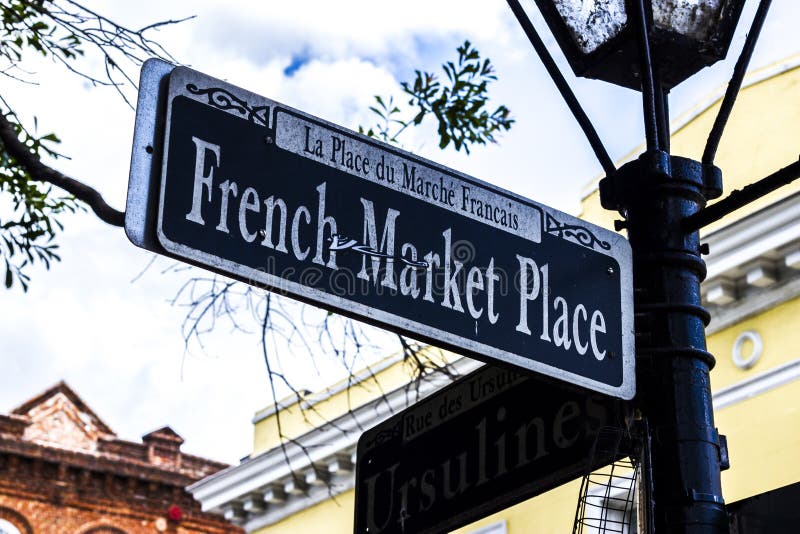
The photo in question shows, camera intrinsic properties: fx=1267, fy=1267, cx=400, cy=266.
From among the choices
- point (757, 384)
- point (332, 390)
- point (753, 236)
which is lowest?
point (757, 384)

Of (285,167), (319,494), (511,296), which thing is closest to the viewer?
(285,167)

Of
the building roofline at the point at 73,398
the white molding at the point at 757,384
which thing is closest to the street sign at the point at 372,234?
the white molding at the point at 757,384

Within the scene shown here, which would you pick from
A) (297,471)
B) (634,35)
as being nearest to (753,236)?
(297,471)

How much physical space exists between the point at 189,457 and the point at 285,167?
84.9 ft

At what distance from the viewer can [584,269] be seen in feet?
8.39

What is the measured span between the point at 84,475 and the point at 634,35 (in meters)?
24.6

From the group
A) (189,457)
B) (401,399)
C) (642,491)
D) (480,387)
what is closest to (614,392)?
(642,491)

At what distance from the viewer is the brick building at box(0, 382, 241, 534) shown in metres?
25.2

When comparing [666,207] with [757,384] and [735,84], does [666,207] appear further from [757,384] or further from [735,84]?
[757,384]

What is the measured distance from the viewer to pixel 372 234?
2.31m

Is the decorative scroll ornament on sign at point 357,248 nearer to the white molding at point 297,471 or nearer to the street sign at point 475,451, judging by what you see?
the street sign at point 475,451

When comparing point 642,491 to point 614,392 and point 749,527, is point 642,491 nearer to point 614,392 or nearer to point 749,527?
point 614,392

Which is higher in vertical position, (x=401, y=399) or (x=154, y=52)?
(x=401, y=399)

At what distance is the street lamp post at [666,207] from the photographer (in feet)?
8.05
